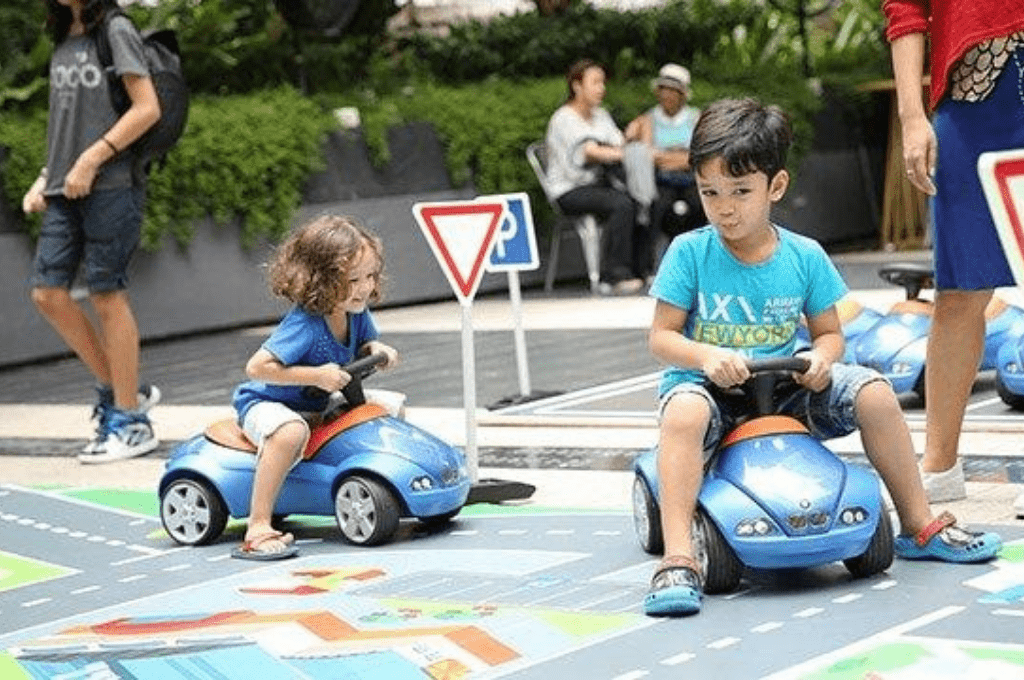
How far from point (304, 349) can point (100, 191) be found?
2415mm

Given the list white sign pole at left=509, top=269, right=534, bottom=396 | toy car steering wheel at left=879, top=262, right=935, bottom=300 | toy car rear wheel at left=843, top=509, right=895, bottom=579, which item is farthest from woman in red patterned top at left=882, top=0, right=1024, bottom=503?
white sign pole at left=509, top=269, right=534, bottom=396

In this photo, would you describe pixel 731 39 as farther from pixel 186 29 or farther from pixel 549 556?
pixel 549 556

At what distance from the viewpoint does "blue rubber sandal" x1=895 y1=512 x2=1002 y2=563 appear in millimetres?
5773

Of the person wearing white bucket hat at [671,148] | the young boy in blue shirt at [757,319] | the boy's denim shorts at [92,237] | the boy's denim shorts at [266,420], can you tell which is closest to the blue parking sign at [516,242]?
the boy's denim shorts at [92,237]

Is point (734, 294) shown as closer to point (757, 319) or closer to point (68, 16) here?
point (757, 319)

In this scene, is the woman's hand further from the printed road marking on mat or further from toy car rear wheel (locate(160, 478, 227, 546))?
the printed road marking on mat

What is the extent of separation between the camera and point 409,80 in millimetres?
17984

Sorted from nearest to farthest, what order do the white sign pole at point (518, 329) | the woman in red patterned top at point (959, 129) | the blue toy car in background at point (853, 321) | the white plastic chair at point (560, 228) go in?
the woman in red patterned top at point (959, 129)
the blue toy car in background at point (853, 321)
the white sign pole at point (518, 329)
the white plastic chair at point (560, 228)

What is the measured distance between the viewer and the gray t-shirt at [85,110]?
884 cm

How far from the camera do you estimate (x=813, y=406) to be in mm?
5949

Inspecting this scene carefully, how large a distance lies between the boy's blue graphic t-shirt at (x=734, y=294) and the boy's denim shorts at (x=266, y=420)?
51.0 inches

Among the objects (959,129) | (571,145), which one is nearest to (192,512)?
(959,129)

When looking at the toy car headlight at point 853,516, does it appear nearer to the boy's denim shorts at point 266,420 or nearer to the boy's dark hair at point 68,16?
the boy's denim shorts at point 266,420

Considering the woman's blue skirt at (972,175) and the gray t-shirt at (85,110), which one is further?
the gray t-shirt at (85,110)
